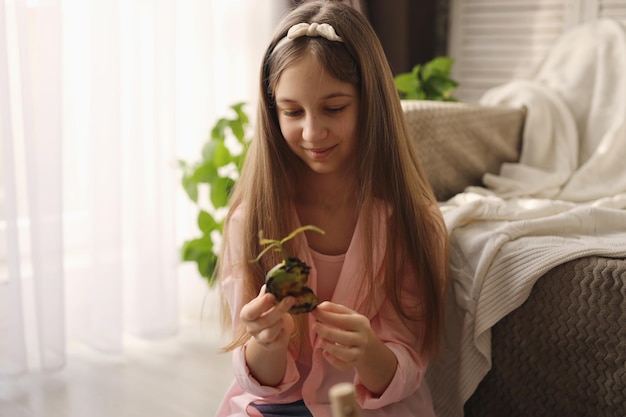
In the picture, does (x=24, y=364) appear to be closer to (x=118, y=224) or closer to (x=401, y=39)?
(x=118, y=224)

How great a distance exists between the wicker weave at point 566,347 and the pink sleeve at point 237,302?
0.39 metres

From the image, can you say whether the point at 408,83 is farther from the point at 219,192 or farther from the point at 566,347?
Answer: the point at 566,347

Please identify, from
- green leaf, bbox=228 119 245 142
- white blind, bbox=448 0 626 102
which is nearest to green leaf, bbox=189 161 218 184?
green leaf, bbox=228 119 245 142

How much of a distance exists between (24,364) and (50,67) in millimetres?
699

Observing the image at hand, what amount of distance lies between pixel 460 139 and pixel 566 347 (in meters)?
0.68

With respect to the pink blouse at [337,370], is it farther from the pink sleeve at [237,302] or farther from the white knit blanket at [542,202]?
the white knit blanket at [542,202]

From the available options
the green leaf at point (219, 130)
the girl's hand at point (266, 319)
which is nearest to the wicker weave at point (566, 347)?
the girl's hand at point (266, 319)

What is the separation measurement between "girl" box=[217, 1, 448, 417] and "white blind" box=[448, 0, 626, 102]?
4.86 feet

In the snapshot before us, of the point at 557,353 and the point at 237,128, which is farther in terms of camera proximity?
the point at 237,128

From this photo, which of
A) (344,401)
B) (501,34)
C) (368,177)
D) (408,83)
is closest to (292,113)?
→ (368,177)

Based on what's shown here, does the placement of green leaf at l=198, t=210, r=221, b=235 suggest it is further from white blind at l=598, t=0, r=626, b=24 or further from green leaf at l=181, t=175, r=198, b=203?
white blind at l=598, t=0, r=626, b=24

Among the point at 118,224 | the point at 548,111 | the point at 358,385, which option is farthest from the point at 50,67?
the point at 548,111

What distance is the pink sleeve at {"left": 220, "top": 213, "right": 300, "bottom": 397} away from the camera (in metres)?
1.12

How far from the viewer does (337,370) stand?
3.90ft
